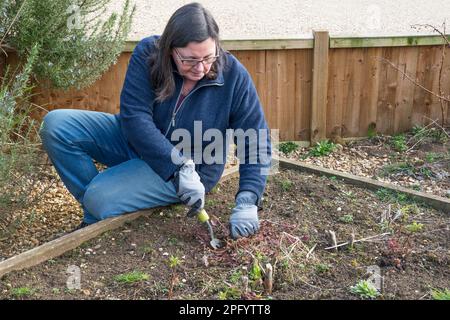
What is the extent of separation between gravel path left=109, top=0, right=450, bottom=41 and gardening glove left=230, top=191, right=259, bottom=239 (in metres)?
5.11

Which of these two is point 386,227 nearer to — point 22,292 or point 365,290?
point 365,290

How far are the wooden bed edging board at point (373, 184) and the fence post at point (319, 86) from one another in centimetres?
110

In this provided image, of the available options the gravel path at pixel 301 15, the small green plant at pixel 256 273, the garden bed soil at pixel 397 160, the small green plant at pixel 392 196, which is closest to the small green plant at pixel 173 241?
the small green plant at pixel 256 273

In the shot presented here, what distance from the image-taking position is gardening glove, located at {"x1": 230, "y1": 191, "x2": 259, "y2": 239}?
3305mm

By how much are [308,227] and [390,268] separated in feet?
1.83

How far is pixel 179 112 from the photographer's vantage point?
11.9 ft

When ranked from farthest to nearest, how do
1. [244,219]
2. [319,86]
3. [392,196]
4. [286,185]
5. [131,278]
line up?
[319,86], [286,185], [392,196], [244,219], [131,278]

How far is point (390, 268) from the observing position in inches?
121

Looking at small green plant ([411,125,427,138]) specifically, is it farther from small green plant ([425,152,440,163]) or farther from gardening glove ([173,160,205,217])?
gardening glove ([173,160,205,217])

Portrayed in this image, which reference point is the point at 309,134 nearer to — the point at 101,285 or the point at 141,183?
the point at 141,183

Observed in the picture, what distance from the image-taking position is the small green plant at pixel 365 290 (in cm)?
282

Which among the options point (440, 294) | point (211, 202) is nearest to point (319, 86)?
point (211, 202)

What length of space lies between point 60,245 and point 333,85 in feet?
9.58
